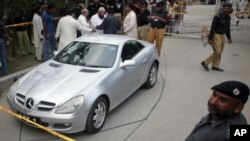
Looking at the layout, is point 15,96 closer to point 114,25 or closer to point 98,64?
point 98,64

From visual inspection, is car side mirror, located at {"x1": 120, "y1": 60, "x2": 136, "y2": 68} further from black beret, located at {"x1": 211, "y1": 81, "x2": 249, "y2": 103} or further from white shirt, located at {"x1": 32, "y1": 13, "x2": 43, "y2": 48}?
white shirt, located at {"x1": 32, "y1": 13, "x2": 43, "y2": 48}

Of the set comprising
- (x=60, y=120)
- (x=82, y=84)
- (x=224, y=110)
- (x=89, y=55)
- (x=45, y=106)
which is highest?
(x=224, y=110)

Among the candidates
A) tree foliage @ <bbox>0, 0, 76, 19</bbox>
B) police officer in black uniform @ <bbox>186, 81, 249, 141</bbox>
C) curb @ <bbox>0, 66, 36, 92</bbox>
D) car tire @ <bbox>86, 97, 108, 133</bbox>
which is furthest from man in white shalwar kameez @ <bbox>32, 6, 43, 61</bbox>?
police officer in black uniform @ <bbox>186, 81, 249, 141</bbox>

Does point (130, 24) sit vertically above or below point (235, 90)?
below

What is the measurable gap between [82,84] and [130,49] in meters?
1.82

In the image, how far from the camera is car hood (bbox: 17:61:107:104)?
4980 mm

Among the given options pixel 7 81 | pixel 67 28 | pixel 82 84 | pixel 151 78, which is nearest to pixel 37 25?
pixel 67 28

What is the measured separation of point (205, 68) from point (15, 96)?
18.3 ft

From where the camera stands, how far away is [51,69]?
595 cm

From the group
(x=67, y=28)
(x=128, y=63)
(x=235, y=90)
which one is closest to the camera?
(x=235, y=90)

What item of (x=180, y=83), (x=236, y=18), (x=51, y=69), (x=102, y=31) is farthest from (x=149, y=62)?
(x=236, y=18)

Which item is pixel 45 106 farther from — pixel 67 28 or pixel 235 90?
pixel 67 28

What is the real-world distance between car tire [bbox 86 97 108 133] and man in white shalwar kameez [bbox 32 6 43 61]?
459 cm

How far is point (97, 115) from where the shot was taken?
5191 millimetres
